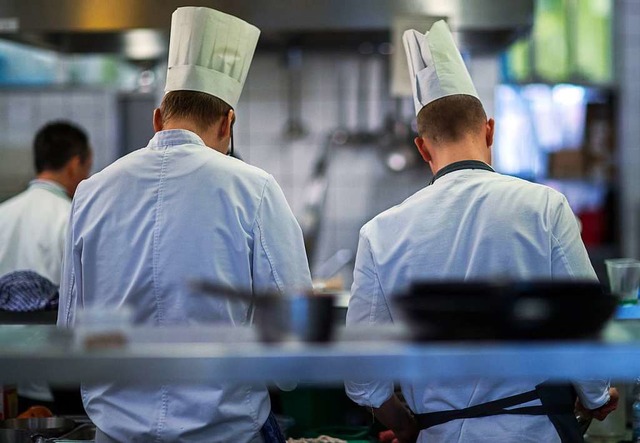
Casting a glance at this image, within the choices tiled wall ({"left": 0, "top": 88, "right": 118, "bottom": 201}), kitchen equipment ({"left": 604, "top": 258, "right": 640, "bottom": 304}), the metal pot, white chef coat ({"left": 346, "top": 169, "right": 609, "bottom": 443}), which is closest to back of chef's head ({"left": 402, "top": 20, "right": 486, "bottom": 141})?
white chef coat ({"left": 346, "top": 169, "right": 609, "bottom": 443})

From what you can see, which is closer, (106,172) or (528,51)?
(106,172)

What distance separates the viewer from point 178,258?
2361 mm

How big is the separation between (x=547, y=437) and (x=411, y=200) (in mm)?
662

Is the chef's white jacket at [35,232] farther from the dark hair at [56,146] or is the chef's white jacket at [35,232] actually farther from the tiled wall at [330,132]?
the tiled wall at [330,132]

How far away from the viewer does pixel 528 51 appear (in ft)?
21.9

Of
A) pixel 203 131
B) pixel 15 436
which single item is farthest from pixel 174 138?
pixel 15 436

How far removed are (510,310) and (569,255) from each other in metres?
1.04

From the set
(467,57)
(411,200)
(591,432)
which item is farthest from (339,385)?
(467,57)

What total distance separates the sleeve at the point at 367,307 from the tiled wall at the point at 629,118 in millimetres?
4684

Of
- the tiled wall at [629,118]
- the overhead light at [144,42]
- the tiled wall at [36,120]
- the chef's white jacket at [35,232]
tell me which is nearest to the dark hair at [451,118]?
the overhead light at [144,42]

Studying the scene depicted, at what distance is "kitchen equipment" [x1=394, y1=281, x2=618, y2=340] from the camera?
1484 millimetres

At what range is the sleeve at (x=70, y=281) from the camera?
2504 millimetres

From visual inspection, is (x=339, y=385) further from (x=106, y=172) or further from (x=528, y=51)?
(x=528, y=51)

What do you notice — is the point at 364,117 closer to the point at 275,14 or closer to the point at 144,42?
the point at 144,42
